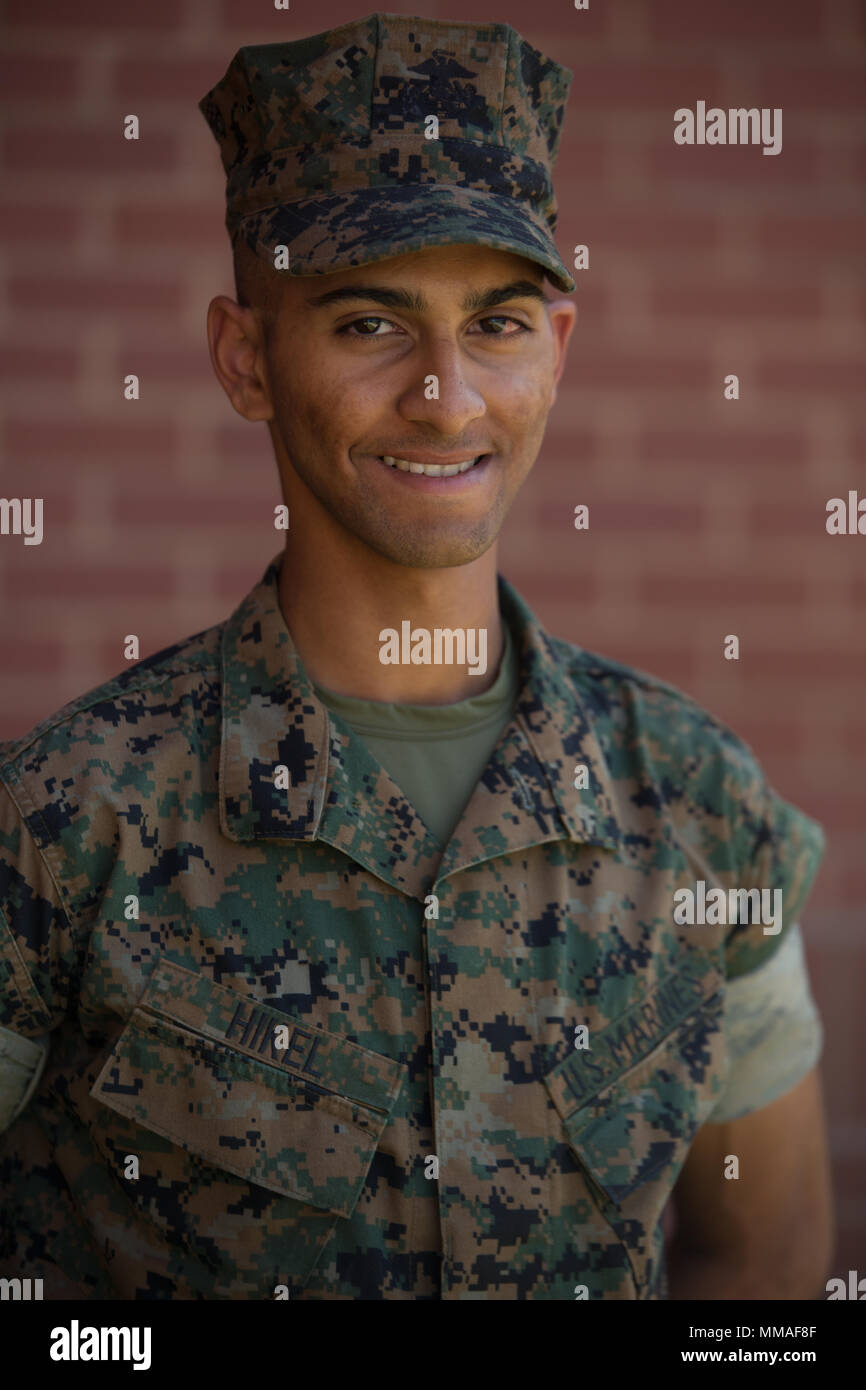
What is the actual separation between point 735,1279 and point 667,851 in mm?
597

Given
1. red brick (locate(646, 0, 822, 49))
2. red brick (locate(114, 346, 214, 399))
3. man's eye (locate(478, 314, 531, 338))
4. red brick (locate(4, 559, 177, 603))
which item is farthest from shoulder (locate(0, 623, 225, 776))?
red brick (locate(646, 0, 822, 49))

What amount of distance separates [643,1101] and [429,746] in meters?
0.45

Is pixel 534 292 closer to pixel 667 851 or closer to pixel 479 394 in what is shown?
pixel 479 394

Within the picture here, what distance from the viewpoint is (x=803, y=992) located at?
1.75 meters

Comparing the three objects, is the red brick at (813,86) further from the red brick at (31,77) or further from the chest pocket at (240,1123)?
the chest pocket at (240,1123)

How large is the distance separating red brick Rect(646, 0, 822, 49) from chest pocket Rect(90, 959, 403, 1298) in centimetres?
185

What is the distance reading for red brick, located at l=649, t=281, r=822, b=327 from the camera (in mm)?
2416

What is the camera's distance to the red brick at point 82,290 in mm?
2365

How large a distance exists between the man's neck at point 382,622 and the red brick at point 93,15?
1.25m

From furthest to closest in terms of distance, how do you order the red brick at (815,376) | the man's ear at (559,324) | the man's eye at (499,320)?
the red brick at (815,376) < the man's ear at (559,324) < the man's eye at (499,320)

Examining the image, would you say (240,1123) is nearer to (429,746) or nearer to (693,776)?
(429,746)

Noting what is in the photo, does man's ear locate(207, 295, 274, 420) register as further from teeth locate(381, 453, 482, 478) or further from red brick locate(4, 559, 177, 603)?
red brick locate(4, 559, 177, 603)

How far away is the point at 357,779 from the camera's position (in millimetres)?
1497

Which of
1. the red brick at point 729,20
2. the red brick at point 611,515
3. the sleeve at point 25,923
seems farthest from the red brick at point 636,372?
the sleeve at point 25,923
